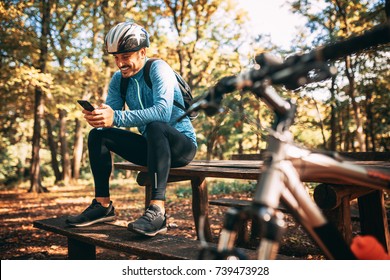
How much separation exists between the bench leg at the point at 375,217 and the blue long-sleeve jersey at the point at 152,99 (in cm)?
148

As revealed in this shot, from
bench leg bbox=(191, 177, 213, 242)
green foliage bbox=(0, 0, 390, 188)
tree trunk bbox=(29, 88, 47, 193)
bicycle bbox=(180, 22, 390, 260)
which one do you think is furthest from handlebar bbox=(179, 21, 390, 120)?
tree trunk bbox=(29, 88, 47, 193)

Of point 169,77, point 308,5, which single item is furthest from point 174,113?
point 308,5

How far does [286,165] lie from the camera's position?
107 centimetres

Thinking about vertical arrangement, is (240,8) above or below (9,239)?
above

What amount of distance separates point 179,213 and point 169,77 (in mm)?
4735

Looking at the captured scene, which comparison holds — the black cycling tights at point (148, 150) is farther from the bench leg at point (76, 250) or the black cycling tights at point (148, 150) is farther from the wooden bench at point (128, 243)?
the bench leg at point (76, 250)

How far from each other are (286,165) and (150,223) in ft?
3.90

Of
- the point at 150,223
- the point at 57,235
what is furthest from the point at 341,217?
the point at 57,235

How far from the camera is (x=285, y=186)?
3.68 ft

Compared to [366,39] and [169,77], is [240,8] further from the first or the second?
[366,39]

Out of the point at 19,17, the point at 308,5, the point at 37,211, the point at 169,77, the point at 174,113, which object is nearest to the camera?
the point at 169,77

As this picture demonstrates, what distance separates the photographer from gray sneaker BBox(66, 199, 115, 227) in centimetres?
237

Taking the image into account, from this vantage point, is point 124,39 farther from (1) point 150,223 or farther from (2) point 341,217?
(2) point 341,217

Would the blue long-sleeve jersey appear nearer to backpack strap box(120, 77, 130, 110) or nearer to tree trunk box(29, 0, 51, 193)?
backpack strap box(120, 77, 130, 110)
